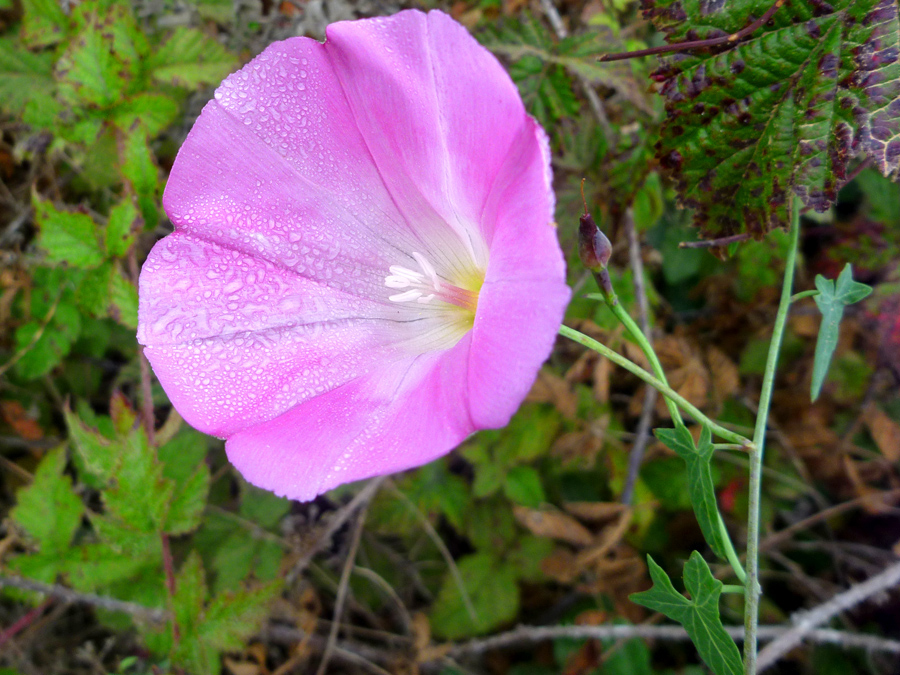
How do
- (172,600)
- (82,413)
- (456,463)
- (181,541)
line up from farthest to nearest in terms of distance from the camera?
1. (456,463)
2. (181,541)
3. (82,413)
4. (172,600)

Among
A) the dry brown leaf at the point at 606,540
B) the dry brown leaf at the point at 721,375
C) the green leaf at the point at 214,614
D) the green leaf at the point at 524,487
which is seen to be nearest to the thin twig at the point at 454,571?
the green leaf at the point at 524,487

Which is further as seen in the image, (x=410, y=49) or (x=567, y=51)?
(x=567, y=51)

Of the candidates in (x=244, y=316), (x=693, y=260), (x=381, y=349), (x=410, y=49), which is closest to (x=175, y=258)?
(x=244, y=316)

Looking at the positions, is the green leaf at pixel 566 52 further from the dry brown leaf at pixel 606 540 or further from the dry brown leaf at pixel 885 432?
the dry brown leaf at pixel 885 432

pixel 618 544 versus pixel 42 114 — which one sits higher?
pixel 42 114

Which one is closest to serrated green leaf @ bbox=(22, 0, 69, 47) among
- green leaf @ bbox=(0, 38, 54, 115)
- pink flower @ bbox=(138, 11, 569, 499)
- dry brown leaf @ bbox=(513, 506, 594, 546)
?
green leaf @ bbox=(0, 38, 54, 115)

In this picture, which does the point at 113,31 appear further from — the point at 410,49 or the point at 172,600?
the point at 172,600

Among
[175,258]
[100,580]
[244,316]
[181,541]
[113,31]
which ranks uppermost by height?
[113,31]
